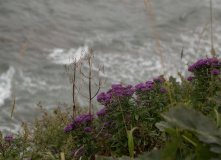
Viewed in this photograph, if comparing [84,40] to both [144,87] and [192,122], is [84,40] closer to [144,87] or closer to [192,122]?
[144,87]

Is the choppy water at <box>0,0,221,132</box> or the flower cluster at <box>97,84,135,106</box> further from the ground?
the choppy water at <box>0,0,221,132</box>

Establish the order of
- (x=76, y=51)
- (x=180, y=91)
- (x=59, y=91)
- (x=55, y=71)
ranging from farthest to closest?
(x=76, y=51)
(x=55, y=71)
(x=59, y=91)
(x=180, y=91)

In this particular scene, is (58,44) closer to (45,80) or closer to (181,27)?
(45,80)

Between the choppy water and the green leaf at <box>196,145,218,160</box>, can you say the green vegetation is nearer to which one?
the green leaf at <box>196,145,218,160</box>

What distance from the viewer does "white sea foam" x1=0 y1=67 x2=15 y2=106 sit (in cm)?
631

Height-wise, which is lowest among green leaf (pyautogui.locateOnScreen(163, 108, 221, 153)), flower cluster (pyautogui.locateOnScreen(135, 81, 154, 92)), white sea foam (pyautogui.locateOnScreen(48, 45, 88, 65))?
green leaf (pyautogui.locateOnScreen(163, 108, 221, 153))

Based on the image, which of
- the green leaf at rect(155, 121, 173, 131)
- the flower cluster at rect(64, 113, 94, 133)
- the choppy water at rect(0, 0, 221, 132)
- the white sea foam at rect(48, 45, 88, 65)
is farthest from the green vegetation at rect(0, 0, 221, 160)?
the white sea foam at rect(48, 45, 88, 65)

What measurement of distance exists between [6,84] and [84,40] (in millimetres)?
3191

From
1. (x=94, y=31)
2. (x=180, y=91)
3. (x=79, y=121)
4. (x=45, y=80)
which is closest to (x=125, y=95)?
(x=79, y=121)

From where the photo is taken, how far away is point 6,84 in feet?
21.8

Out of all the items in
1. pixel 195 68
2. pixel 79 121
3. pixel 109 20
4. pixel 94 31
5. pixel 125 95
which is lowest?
pixel 79 121

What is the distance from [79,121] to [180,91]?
145cm

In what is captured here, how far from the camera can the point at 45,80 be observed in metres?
7.02

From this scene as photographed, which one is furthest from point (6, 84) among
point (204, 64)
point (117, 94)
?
point (204, 64)
